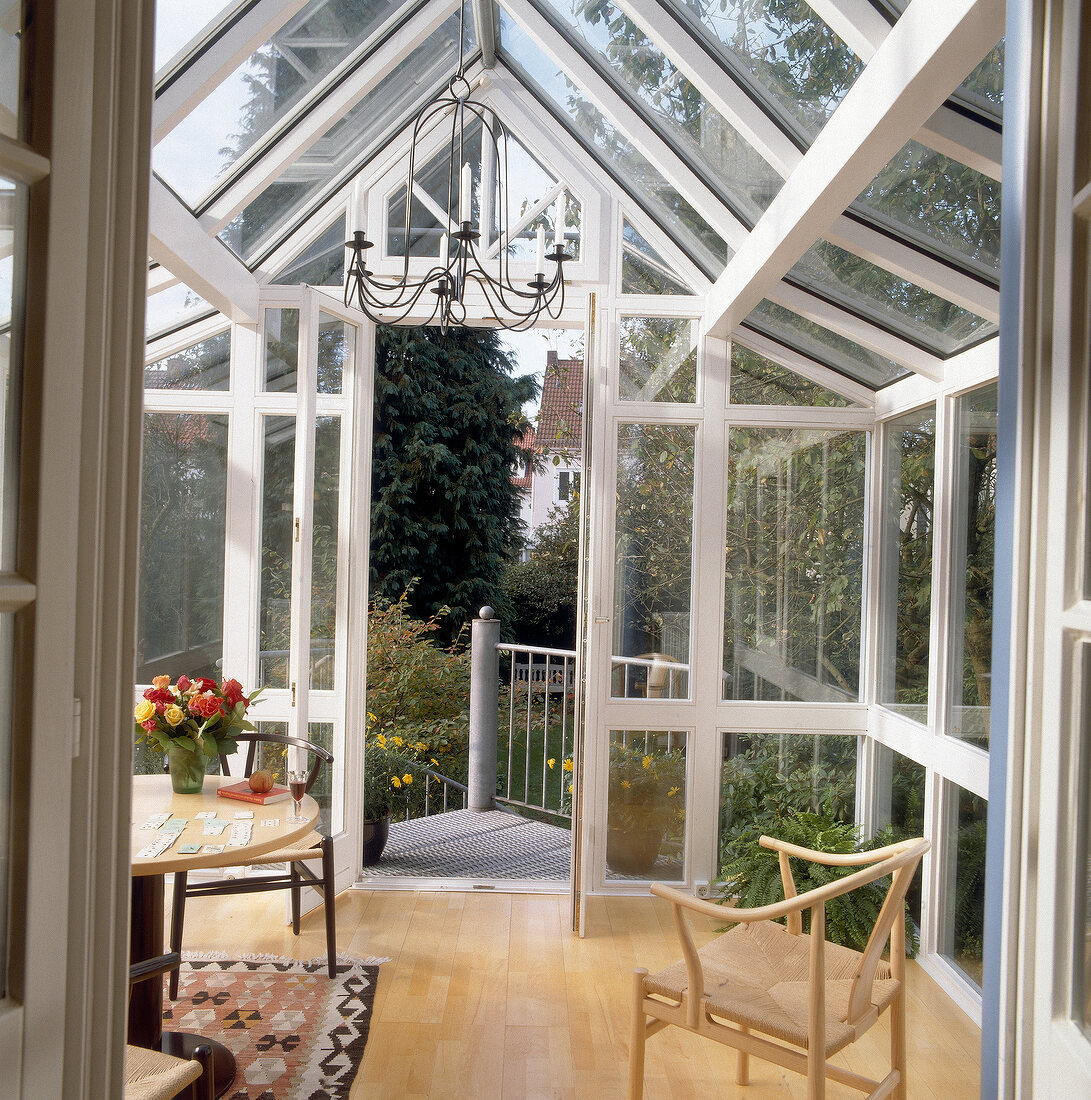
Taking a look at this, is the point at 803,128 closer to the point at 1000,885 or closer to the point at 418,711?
the point at 1000,885

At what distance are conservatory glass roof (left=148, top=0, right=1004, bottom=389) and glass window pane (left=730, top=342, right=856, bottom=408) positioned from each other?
0.47 ft

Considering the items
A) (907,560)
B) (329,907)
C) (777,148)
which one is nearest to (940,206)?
(777,148)

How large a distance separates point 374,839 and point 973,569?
3149 mm

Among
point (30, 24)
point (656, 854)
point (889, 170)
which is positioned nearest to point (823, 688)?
point (656, 854)

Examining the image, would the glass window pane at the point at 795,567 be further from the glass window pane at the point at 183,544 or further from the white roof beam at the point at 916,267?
the glass window pane at the point at 183,544

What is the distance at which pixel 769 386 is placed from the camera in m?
4.46

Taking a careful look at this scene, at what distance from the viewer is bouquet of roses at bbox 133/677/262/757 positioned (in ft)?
9.82

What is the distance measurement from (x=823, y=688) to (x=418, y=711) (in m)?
3.46

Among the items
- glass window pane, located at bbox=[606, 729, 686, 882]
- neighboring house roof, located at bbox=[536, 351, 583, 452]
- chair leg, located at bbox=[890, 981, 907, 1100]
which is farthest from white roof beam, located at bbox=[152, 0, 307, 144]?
neighboring house roof, located at bbox=[536, 351, 583, 452]

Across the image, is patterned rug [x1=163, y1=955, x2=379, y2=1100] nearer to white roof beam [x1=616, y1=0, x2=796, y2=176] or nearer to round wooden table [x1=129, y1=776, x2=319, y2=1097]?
round wooden table [x1=129, y1=776, x2=319, y2=1097]

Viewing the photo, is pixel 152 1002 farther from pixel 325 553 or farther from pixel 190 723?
pixel 325 553

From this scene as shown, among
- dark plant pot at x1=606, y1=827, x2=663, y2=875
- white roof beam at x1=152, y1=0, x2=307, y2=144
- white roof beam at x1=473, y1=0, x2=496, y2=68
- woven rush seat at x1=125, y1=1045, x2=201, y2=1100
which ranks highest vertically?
white roof beam at x1=473, y1=0, x2=496, y2=68

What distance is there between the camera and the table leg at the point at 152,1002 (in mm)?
2684

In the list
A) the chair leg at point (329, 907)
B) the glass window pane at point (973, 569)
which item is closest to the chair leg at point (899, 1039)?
the glass window pane at point (973, 569)
